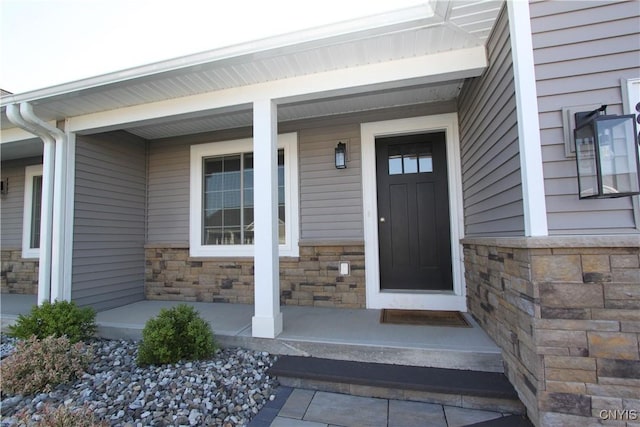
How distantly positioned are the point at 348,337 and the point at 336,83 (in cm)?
223

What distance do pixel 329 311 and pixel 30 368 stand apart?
Answer: 2600 millimetres

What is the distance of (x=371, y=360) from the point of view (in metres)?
2.31

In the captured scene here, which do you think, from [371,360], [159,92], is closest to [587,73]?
[371,360]

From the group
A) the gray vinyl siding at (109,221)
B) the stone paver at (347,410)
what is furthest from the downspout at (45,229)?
the stone paver at (347,410)

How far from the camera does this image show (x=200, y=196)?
13.8ft

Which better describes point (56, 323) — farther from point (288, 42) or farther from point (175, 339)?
point (288, 42)

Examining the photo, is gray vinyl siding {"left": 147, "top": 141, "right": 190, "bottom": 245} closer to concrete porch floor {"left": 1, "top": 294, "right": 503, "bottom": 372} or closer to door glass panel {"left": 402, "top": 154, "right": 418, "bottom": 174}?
concrete porch floor {"left": 1, "top": 294, "right": 503, "bottom": 372}

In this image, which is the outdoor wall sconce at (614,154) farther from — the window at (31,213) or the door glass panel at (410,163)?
the window at (31,213)

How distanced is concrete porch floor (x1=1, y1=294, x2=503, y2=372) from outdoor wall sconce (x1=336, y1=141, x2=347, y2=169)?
1.74 meters

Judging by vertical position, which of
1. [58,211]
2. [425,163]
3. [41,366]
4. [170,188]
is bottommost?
[41,366]

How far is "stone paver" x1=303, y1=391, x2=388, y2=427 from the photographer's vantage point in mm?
1812

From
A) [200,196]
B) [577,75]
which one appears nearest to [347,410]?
[577,75]

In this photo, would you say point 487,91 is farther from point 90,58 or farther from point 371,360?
point 90,58

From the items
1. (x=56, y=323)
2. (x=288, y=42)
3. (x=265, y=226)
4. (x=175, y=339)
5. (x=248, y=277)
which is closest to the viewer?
(x=288, y=42)
